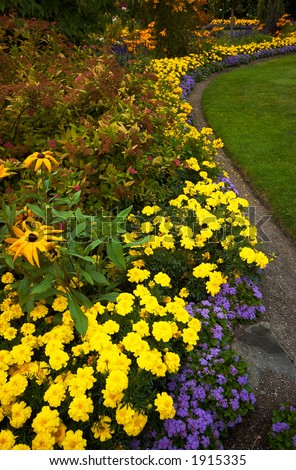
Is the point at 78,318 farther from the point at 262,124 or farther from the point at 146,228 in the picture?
the point at 262,124

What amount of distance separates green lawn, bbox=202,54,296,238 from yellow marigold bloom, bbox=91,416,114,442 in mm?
3716

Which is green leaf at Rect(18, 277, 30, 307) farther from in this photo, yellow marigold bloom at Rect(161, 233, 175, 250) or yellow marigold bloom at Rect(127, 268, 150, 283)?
yellow marigold bloom at Rect(161, 233, 175, 250)

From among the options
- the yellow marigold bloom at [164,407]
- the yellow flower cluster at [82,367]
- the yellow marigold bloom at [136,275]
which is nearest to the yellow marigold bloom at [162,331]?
the yellow flower cluster at [82,367]

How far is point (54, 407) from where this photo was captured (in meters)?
2.26

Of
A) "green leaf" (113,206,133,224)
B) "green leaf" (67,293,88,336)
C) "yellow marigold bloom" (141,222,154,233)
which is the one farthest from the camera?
"yellow marigold bloom" (141,222,154,233)

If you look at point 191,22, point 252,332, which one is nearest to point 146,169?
point 252,332

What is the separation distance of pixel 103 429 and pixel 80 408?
8.5 inches

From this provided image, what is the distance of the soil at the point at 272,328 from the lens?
8.45ft

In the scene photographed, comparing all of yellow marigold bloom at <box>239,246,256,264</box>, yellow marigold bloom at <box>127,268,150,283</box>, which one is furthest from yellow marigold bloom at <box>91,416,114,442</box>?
yellow marigold bloom at <box>239,246,256,264</box>

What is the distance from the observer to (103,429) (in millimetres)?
2121

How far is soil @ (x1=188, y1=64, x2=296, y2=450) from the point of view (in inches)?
101

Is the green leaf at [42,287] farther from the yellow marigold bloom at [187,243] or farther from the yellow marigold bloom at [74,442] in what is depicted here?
the yellow marigold bloom at [187,243]

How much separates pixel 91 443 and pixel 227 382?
3.45 ft

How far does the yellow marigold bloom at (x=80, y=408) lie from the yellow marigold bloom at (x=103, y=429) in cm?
13
